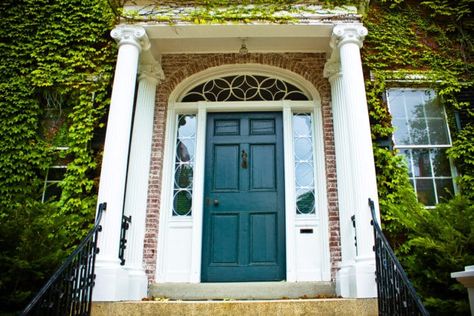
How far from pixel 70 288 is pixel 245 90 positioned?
13.3ft

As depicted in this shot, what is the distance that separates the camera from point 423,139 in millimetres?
6242

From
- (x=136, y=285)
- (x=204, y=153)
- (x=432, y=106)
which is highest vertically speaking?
(x=432, y=106)

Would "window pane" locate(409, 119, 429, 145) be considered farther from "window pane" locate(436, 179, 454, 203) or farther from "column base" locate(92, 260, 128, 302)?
"column base" locate(92, 260, 128, 302)

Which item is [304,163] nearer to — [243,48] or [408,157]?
[408,157]

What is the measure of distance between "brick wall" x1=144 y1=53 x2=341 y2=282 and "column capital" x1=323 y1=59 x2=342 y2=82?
0.76 ft

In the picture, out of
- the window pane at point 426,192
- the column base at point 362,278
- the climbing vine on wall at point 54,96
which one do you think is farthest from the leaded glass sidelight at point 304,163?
the climbing vine on wall at point 54,96


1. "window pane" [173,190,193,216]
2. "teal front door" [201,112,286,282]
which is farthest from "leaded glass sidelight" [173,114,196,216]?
"teal front door" [201,112,286,282]

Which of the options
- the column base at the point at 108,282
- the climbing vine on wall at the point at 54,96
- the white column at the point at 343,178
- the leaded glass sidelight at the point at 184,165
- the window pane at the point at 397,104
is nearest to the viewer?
the column base at the point at 108,282

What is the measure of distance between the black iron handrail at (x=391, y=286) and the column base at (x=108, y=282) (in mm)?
2664

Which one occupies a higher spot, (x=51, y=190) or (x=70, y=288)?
(x=51, y=190)

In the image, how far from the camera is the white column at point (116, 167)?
4.38m

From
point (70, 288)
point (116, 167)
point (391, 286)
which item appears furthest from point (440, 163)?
point (70, 288)

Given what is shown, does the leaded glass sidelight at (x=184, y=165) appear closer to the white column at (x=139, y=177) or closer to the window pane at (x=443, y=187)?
the white column at (x=139, y=177)

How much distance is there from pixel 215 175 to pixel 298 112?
1.64m
